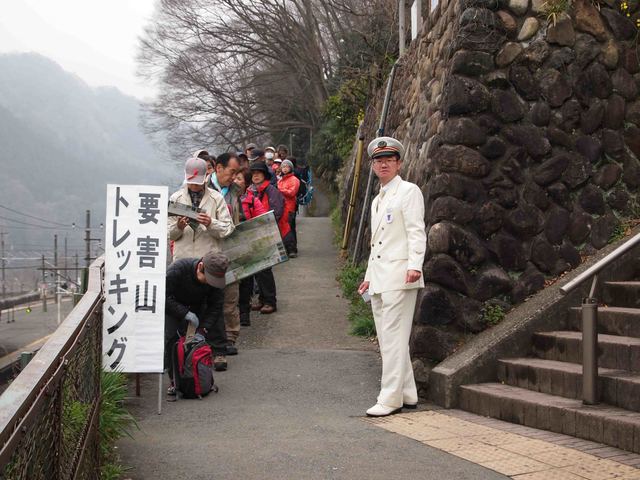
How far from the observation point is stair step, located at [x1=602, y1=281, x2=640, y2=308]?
6586 millimetres

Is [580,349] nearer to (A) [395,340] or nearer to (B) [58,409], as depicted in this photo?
(A) [395,340]

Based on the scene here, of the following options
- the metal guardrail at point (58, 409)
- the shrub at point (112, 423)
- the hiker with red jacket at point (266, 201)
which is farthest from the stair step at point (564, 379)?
the hiker with red jacket at point (266, 201)

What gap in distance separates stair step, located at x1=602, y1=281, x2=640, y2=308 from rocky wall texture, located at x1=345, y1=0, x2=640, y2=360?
68 centimetres

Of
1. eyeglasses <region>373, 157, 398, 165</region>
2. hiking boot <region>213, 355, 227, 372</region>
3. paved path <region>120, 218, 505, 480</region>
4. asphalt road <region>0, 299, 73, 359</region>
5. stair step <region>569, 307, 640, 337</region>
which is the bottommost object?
asphalt road <region>0, 299, 73, 359</region>

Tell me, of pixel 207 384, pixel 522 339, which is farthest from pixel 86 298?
pixel 522 339

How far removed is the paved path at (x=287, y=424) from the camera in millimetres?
4887

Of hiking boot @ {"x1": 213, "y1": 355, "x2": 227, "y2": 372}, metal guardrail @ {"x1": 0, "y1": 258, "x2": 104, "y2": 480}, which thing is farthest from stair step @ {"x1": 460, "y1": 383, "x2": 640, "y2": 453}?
metal guardrail @ {"x1": 0, "y1": 258, "x2": 104, "y2": 480}

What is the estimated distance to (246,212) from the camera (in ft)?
31.8

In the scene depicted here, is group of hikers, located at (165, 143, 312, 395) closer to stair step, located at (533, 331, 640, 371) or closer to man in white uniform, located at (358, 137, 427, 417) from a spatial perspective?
man in white uniform, located at (358, 137, 427, 417)

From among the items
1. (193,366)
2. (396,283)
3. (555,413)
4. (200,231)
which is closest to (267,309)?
(200,231)

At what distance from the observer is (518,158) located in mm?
7363

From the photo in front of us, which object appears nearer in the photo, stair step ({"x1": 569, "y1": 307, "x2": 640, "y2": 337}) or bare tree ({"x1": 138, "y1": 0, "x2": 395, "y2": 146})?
stair step ({"x1": 569, "y1": 307, "x2": 640, "y2": 337})

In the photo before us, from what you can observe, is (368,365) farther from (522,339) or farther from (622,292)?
(622,292)

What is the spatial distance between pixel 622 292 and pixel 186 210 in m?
3.83
